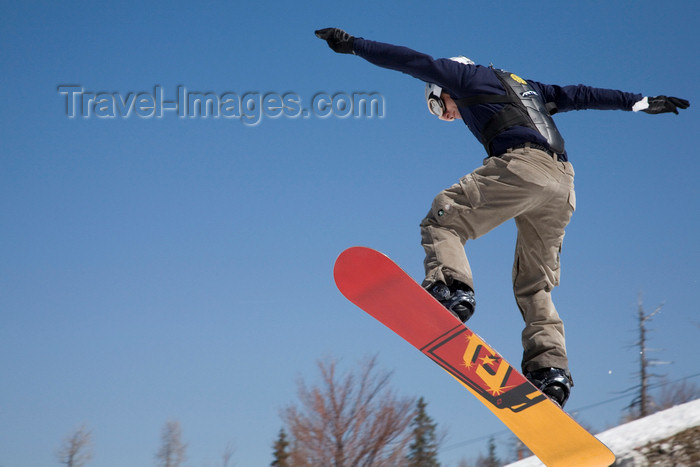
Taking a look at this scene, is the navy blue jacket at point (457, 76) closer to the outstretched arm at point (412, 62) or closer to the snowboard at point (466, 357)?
the outstretched arm at point (412, 62)

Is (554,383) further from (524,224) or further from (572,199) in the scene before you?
(572,199)

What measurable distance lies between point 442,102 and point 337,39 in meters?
0.85

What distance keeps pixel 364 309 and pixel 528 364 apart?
1191 mm

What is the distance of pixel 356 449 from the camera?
1852 centimetres

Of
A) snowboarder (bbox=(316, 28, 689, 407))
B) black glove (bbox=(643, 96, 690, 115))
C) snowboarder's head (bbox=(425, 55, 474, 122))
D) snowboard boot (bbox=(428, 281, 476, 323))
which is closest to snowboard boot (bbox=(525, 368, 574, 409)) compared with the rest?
snowboarder (bbox=(316, 28, 689, 407))

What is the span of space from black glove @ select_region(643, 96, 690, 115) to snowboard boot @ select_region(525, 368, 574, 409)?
2246 mm

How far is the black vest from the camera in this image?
13.0 ft

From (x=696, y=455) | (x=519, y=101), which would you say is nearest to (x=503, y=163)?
(x=519, y=101)

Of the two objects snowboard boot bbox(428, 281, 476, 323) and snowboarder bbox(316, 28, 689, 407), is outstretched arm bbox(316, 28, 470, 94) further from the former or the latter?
snowboard boot bbox(428, 281, 476, 323)

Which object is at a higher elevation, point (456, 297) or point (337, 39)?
point (337, 39)

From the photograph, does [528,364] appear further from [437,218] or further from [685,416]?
[685,416]

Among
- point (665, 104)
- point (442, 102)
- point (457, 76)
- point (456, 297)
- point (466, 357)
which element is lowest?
point (466, 357)

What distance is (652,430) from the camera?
5.19 meters

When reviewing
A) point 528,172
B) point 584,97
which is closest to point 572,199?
point 528,172
